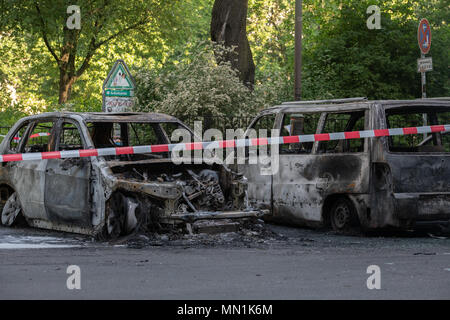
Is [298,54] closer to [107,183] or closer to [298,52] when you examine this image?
[298,52]

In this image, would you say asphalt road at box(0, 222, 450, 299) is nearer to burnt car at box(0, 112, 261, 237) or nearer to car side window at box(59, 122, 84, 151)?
burnt car at box(0, 112, 261, 237)

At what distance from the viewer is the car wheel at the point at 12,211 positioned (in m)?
11.2

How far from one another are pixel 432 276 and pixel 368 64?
17.0 m

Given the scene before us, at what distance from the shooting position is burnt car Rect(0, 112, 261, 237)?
9477 mm

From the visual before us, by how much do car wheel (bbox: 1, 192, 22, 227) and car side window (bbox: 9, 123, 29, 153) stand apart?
2.33 feet

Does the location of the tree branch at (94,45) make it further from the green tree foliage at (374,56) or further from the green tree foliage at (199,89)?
the green tree foliage at (199,89)

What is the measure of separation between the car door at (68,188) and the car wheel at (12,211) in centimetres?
95

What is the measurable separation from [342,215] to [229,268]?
12.1 feet

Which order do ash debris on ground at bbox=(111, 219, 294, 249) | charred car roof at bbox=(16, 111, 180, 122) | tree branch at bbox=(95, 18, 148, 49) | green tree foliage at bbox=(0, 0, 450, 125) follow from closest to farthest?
ash debris on ground at bbox=(111, 219, 294, 249) < charred car roof at bbox=(16, 111, 180, 122) < green tree foliage at bbox=(0, 0, 450, 125) < tree branch at bbox=(95, 18, 148, 49)

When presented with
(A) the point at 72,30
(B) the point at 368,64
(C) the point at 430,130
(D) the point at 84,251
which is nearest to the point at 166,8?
(A) the point at 72,30

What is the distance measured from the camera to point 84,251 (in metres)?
8.77

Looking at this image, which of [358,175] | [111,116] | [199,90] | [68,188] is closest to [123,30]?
[199,90]

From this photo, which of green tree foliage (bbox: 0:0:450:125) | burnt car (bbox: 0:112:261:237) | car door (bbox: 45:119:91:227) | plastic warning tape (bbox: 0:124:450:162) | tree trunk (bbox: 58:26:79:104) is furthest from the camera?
tree trunk (bbox: 58:26:79:104)

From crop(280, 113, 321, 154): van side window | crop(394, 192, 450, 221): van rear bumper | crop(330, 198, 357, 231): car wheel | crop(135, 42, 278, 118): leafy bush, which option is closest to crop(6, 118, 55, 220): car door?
crop(280, 113, 321, 154): van side window
